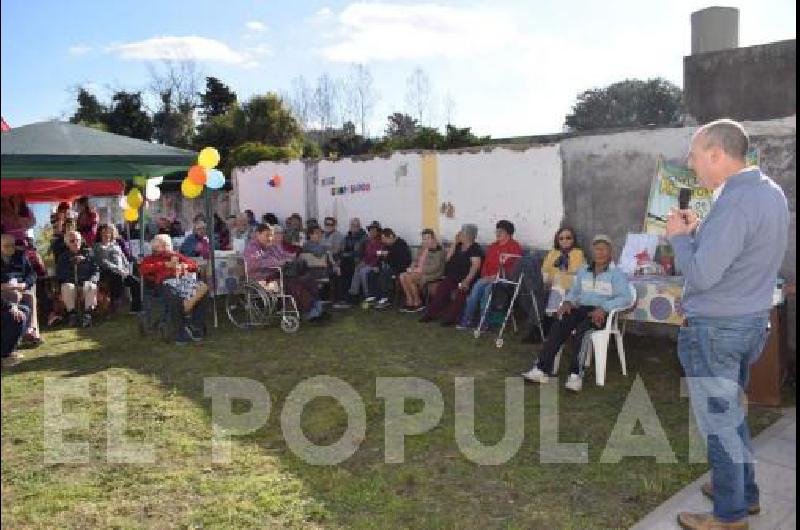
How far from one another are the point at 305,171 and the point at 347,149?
27.4 feet

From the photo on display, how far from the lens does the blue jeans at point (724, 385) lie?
2.85m

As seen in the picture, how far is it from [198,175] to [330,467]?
476 cm

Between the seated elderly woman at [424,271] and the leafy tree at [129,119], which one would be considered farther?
the leafy tree at [129,119]

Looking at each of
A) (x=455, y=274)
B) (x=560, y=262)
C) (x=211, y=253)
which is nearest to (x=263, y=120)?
(x=211, y=253)

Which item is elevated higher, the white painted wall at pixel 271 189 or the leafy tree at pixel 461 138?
the leafy tree at pixel 461 138

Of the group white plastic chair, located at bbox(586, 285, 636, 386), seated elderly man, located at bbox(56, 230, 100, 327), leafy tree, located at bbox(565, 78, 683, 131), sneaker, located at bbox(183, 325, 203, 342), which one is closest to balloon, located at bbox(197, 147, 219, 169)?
sneaker, located at bbox(183, 325, 203, 342)

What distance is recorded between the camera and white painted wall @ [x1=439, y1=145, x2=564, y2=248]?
8.24m

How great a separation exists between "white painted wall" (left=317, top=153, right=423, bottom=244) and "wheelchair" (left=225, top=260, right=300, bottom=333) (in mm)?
2696

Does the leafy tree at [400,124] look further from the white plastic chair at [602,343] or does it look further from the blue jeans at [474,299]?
the white plastic chair at [602,343]

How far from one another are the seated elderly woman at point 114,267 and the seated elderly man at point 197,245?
0.92m

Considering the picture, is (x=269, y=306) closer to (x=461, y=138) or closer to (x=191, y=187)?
(x=191, y=187)

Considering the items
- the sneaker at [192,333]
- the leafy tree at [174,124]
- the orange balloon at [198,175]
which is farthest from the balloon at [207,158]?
the leafy tree at [174,124]

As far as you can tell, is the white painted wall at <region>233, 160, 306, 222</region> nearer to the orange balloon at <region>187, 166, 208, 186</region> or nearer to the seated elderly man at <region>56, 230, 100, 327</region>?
the seated elderly man at <region>56, 230, 100, 327</region>

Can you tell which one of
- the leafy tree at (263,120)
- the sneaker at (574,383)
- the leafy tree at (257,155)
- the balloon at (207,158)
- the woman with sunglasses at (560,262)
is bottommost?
the sneaker at (574,383)
